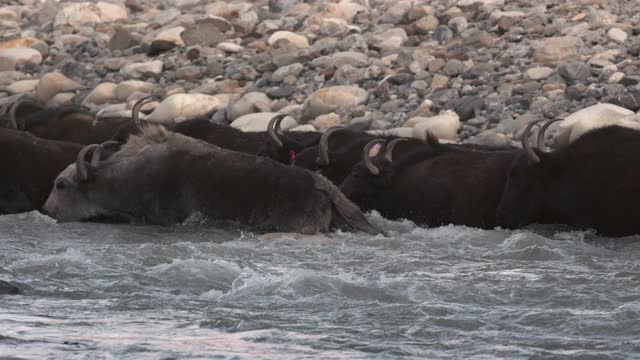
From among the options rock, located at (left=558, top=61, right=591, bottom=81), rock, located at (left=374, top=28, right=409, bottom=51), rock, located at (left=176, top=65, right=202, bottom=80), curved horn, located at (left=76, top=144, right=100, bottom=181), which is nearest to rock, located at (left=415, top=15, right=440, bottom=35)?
rock, located at (left=374, top=28, right=409, bottom=51)

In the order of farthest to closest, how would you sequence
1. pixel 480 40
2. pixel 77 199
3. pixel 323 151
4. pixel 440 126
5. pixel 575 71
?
pixel 480 40 < pixel 575 71 < pixel 440 126 < pixel 323 151 < pixel 77 199

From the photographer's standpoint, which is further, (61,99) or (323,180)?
(61,99)

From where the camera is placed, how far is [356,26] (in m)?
23.0

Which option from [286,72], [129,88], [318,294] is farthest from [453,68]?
[318,294]

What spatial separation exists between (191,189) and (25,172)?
214 centimetres

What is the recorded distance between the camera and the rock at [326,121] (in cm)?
1762

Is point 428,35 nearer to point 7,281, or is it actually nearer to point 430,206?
point 430,206

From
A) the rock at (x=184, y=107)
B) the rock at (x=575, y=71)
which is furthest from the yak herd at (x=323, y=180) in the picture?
the rock at (x=575, y=71)

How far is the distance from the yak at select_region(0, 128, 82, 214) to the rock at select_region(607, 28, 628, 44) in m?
8.30

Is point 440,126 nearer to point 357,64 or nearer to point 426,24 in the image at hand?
point 357,64

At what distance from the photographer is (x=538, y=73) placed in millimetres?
17938

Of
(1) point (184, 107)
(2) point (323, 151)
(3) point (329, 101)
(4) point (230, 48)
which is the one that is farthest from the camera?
(4) point (230, 48)

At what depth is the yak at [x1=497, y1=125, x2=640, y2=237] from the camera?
11898 mm

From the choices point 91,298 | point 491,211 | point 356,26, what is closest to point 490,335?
point 91,298
